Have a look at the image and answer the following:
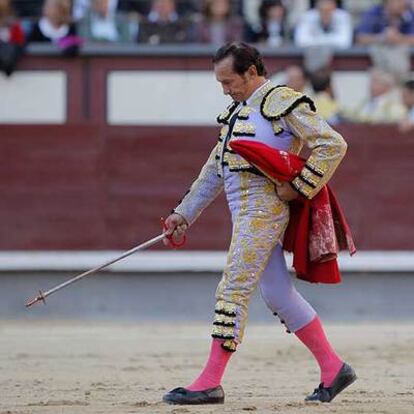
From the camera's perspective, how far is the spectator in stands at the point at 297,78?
30.1ft

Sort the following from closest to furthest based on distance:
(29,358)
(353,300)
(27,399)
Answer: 1. (27,399)
2. (29,358)
3. (353,300)

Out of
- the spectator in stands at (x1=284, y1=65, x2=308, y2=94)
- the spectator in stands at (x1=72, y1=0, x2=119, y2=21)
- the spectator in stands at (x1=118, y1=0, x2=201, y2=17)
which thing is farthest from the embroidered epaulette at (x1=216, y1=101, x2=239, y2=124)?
the spectator in stands at (x1=118, y1=0, x2=201, y2=17)

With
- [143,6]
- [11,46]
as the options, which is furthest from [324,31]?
[11,46]

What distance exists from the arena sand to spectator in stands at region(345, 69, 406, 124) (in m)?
1.36

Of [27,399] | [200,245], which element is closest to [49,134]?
[200,245]

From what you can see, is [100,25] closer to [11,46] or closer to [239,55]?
[11,46]

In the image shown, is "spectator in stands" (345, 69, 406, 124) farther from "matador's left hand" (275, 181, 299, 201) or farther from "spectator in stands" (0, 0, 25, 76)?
"matador's left hand" (275, 181, 299, 201)

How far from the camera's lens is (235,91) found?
196 inches

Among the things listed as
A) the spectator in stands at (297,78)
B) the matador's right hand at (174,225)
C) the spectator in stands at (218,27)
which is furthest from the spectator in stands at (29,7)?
the matador's right hand at (174,225)

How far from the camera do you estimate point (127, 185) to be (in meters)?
9.37

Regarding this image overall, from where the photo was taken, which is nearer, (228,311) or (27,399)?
(228,311)

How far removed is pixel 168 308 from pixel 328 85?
175 cm

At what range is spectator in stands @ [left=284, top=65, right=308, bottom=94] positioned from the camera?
918 centimetres

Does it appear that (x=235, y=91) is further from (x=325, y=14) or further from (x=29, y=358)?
(x=325, y=14)
